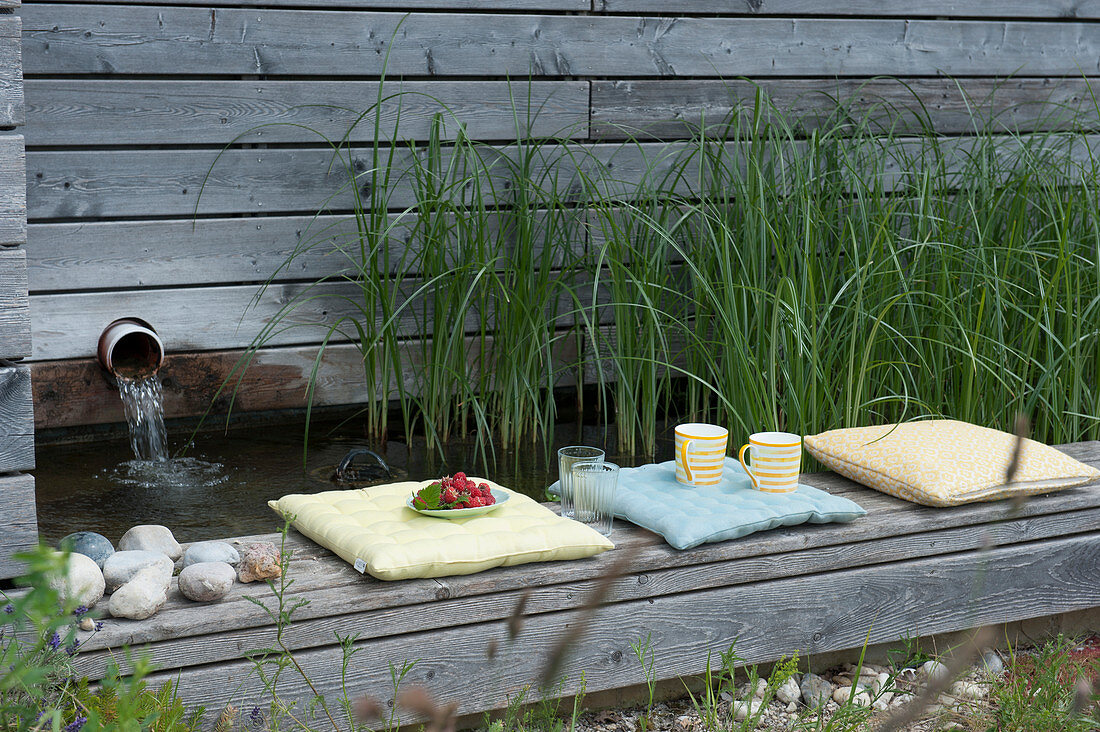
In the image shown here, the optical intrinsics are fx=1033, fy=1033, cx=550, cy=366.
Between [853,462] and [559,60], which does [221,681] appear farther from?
[559,60]

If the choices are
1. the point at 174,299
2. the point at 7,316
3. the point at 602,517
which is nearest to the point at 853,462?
the point at 602,517

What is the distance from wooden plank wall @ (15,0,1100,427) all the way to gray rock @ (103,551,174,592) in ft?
5.49

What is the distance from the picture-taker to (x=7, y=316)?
4.60 ft

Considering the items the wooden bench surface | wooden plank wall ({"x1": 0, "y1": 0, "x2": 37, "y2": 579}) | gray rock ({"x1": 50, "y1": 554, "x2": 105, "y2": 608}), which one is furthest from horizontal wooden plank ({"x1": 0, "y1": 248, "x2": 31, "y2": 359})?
the wooden bench surface

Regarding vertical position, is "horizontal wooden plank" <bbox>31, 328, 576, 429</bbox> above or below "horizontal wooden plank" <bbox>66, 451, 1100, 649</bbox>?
above

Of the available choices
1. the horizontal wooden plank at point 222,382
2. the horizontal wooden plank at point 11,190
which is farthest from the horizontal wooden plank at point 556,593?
the horizontal wooden plank at point 222,382

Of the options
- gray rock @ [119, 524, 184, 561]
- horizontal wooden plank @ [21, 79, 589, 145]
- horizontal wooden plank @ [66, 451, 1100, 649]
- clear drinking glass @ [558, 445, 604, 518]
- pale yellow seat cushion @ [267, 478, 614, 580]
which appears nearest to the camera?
horizontal wooden plank @ [66, 451, 1100, 649]

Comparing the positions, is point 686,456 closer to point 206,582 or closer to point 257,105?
point 206,582

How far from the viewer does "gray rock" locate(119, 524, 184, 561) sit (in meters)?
1.73

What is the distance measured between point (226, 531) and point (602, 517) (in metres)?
1.01

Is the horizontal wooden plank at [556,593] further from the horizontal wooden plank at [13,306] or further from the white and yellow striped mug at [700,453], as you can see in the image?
the horizontal wooden plank at [13,306]

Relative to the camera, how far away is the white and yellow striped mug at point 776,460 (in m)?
1.93

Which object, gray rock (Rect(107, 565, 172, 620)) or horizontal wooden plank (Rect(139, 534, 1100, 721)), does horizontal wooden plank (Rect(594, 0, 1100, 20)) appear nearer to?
horizontal wooden plank (Rect(139, 534, 1100, 721))

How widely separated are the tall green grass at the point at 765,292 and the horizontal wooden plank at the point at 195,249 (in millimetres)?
51
